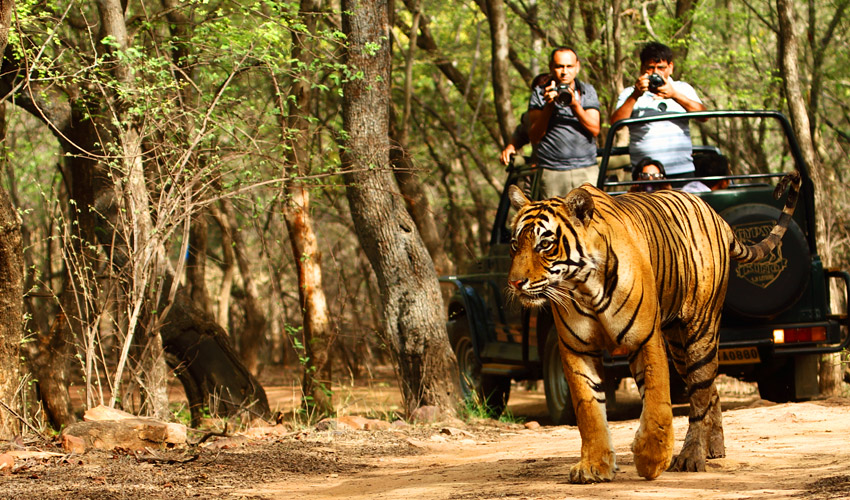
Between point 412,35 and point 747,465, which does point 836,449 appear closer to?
point 747,465

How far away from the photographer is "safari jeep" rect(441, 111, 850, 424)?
24.0 ft

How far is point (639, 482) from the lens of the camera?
16.1 ft

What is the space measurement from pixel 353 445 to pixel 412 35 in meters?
6.78

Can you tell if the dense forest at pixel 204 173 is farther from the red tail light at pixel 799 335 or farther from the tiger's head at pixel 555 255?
the tiger's head at pixel 555 255

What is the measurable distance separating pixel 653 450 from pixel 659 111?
3.76 m

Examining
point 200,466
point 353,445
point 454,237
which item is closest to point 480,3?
point 454,237

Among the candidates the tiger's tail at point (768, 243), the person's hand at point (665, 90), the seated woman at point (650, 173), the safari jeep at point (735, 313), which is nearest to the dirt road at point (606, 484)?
the safari jeep at point (735, 313)

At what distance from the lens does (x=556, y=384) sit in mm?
8141

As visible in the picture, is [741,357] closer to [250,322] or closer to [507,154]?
[507,154]

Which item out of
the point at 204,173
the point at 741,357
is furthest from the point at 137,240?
the point at 741,357

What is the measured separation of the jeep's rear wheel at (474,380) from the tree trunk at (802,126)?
110 inches

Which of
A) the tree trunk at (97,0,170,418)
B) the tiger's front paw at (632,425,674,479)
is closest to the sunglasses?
the tiger's front paw at (632,425,674,479)

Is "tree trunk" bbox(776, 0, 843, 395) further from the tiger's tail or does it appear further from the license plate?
the tiger's tail

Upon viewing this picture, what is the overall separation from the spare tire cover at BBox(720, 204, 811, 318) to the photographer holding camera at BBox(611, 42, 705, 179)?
2.20 feet
